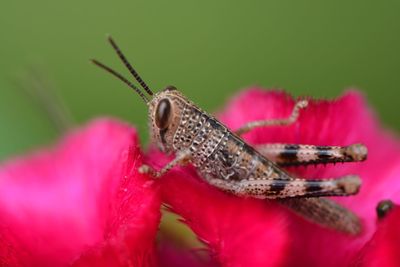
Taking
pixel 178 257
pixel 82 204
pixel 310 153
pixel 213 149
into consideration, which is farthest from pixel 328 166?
pixel 82 204

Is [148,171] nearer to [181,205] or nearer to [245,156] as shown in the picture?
[181,205]

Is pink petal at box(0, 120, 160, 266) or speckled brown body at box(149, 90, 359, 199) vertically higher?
speckled brown body at box(149, 90, 359, 199)

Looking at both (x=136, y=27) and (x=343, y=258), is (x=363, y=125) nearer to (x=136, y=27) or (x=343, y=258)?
(x=343, y=258)

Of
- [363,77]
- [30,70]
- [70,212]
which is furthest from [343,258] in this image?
[363,77]

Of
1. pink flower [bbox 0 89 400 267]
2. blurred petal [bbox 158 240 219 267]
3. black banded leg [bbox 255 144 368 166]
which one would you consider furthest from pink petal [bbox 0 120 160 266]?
black banded leg [bbox 255 144 368 166]

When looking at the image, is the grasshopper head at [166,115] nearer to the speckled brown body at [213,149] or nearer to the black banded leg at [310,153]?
the speckled brown body at [213,149]

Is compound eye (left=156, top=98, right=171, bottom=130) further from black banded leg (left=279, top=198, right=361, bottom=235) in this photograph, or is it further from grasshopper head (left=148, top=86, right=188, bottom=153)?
black banded leg (left=279, top=198, right=361, bottom=235)
